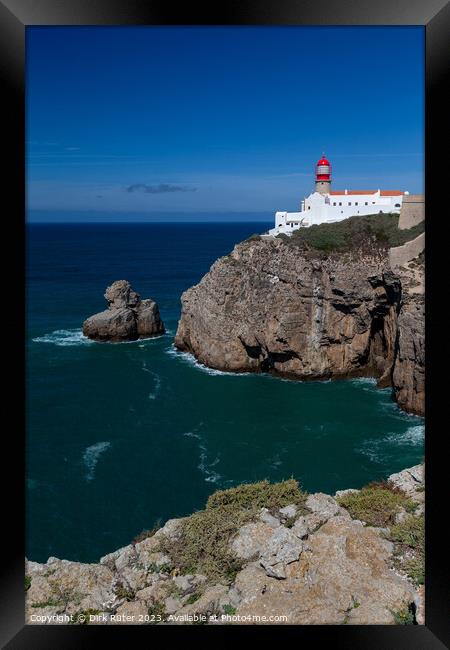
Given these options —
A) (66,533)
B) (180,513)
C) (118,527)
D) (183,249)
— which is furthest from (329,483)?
(183,249)

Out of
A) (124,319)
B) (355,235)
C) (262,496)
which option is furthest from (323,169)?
(262,496)

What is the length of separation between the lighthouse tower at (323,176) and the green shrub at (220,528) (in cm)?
3076

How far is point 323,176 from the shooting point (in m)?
35.5

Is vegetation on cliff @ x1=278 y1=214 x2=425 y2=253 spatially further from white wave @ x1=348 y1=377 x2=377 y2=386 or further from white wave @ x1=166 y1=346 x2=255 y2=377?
white wave @ x1=166 y1=346 x2=255 y2=377

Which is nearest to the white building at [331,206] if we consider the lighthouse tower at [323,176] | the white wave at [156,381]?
the lighthouse tower at [323,176]

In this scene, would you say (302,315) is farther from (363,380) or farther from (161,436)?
(161,436)

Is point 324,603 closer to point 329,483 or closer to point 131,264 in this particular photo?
point 329,483

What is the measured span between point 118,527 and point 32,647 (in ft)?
33.6

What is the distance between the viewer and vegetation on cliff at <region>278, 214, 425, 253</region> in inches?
1067

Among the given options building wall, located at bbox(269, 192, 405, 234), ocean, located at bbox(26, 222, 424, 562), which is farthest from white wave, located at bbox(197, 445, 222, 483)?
building wall, located at bbox(269, 192, 405, 234)

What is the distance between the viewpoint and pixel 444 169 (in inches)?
134

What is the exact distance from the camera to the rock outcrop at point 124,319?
104ft

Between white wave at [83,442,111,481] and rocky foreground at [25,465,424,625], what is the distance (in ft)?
36.1

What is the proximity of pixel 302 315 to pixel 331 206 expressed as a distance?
10378 mm
